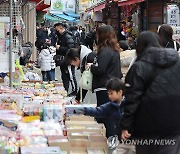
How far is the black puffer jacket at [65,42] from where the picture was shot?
11180 mm

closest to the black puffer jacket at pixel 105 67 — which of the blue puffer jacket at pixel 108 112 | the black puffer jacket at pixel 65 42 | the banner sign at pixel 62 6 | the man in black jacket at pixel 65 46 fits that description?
the blue puffer jacket at pixel 108 112

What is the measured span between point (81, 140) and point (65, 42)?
21.6 feet

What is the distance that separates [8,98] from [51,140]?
176cm

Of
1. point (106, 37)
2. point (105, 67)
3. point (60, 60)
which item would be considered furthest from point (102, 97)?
point (60, 60)

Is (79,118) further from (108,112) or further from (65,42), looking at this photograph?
(65,42)

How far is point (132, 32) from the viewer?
19.2m

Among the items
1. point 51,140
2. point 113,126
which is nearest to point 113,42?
point 113,126

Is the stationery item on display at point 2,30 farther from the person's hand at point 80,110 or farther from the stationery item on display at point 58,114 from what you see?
the person's hand at point 80,110

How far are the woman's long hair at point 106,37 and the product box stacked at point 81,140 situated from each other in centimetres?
132

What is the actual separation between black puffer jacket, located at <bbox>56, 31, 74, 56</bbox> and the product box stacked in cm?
591

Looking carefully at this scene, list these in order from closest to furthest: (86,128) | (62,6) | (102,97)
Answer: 1. (86,128)
2. (102,97)
3. (62,6)

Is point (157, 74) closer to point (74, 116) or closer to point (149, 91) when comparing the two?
point (149, 91)

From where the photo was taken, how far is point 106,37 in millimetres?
6270

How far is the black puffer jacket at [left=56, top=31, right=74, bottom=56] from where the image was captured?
440 inches
